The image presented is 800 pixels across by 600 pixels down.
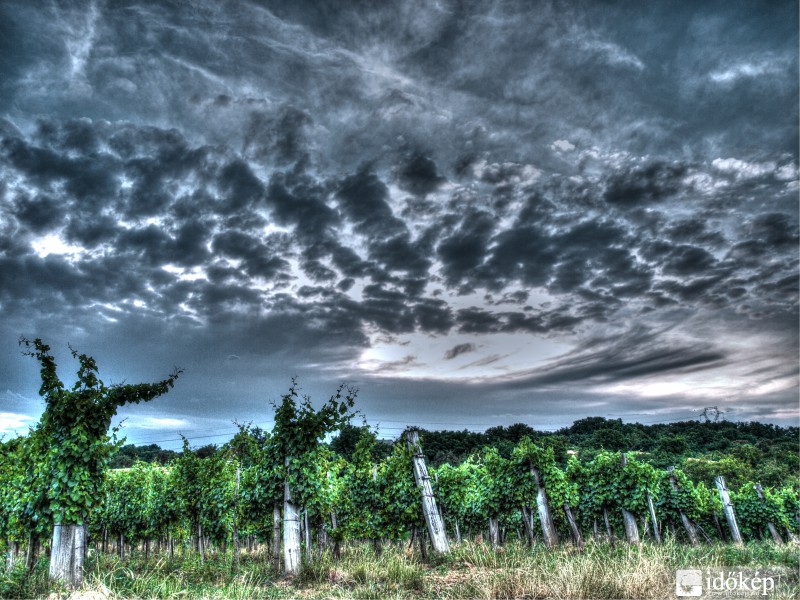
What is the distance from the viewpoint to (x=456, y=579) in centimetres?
822

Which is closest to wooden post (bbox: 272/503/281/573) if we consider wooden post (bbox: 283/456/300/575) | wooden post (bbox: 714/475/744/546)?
wooden post (bbox: 283/456/300/575)

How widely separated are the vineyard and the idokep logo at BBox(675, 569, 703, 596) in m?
1.36

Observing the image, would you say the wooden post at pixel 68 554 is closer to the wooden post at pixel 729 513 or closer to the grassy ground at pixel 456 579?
the grassy ground at pixel 456 579

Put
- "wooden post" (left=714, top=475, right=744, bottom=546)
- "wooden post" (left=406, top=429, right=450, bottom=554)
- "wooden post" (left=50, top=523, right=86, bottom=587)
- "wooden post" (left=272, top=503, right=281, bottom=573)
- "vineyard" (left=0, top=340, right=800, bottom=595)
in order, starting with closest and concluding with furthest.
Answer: "wooden post" (left=50, top=523, right=86, bottom=587), "vineyard" (left=0, top=340, right=800, bottom=595), "wooden post" (left=272, top=503, right=281, bottom=573), "wooden post" (left=406, top=429, right=450, bottom=554), "wooden post" (left=714, top=475, right=744, bottom=546)

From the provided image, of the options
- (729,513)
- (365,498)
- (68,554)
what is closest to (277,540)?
(365,498)

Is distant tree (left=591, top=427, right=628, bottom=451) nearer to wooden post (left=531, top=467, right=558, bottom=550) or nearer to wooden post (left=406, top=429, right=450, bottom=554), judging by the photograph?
wooden post (left=531, top=467, right=558, bottom=550)

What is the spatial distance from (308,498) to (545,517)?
700cm

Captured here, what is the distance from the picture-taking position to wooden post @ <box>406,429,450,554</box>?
1122cm

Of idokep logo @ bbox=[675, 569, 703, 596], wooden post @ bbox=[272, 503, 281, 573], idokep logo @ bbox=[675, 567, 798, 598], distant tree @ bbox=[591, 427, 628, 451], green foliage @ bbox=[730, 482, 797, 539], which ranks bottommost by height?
green foliage @ bbox=[730, 482, 797, 539]

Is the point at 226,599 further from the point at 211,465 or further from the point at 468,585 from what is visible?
the point at 211,465

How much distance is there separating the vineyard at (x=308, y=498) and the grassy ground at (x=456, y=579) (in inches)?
17.5

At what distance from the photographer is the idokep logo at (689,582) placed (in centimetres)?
642

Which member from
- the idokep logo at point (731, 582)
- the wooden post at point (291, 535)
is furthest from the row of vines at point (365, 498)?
the idokep logo at point (731, 582)

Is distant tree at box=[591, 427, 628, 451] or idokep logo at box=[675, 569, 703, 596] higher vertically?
distant tree at box=[591, 427, 628, 451]
